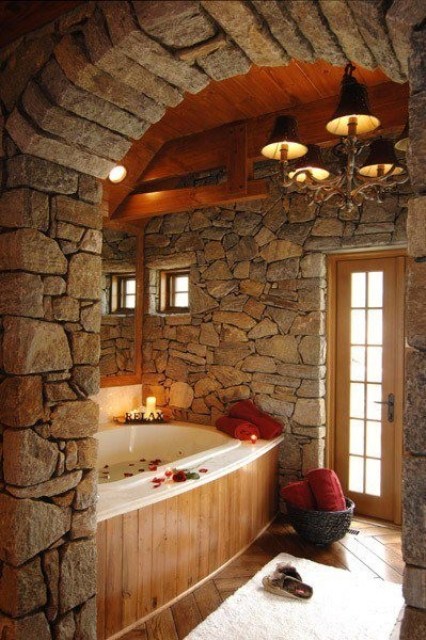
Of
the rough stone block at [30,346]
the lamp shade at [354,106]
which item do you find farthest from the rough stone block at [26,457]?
the lamp shade at [354,106]

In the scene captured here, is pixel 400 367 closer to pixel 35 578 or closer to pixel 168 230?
pixel 168 230

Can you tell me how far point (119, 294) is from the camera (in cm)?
464

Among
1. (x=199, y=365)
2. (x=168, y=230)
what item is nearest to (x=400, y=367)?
(x=199, y=365)

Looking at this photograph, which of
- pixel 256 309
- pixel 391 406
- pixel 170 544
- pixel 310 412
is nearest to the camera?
pixel 170 544

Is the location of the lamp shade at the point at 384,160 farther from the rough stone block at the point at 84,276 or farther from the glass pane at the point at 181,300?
the glass pane at the point at 181,300

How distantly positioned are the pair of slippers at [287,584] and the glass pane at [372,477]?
4.15 feet

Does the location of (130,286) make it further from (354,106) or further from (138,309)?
(354,106)

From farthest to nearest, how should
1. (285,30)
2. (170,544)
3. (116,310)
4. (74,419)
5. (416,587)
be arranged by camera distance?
1. (116,310)
2. (170,544)
3. (74,419)
4. (285,30)
5. (416,587)

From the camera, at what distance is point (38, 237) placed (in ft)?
5.68

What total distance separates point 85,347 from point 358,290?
2551mm

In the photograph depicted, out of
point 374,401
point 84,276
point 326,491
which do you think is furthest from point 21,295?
point 374,401

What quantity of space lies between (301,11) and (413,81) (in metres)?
0.34

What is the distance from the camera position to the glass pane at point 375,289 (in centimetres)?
368

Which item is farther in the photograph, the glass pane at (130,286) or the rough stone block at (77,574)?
the glass pane at (130,286)
